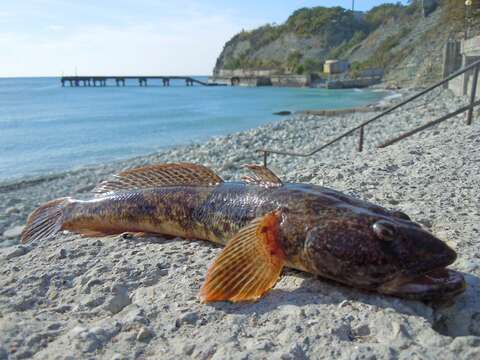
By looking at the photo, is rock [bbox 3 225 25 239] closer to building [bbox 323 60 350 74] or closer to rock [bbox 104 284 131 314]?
rock [bbox 104 284 131 314]

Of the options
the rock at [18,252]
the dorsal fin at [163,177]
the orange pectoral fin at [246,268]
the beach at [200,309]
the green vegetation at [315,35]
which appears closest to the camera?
the beach at [200,309]

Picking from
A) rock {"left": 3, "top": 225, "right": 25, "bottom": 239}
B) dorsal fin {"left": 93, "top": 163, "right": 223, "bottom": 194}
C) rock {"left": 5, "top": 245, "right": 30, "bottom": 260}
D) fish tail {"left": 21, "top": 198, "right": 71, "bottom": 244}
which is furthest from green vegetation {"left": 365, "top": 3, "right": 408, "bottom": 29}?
rock {"left": 5, "top": 245, "right": 30, "bottom": 260}

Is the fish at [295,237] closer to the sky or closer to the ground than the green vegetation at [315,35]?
closer to the ground

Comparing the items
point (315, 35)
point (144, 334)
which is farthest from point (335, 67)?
point (144, 334)

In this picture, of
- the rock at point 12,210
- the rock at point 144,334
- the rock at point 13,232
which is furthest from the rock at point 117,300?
the rock at point 12,210

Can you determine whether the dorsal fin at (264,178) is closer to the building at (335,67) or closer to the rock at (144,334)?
the rock at (144,334)

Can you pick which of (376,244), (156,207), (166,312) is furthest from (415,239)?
(156,207)

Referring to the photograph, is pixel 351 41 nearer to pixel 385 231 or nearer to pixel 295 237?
pixel 295 237
